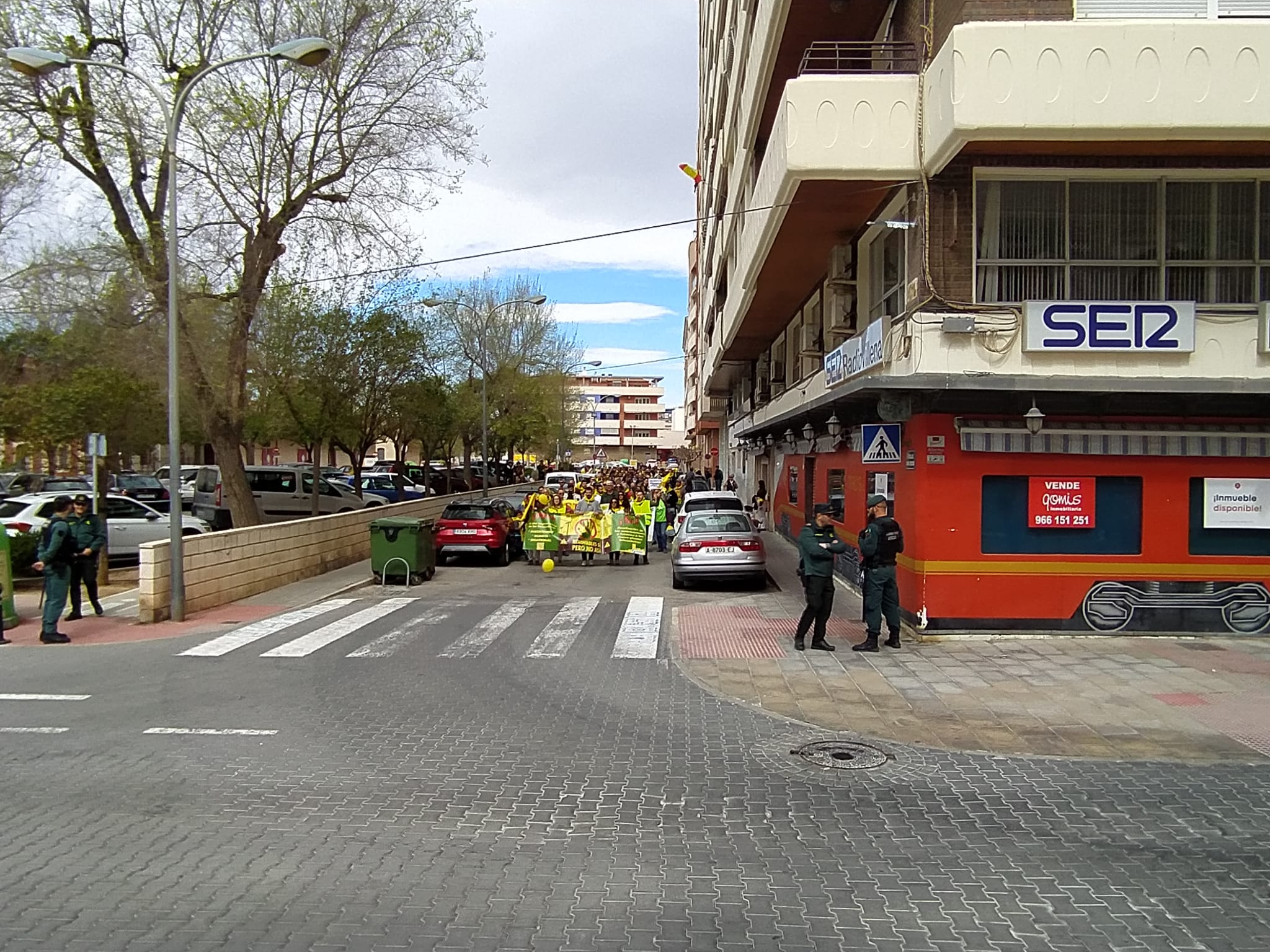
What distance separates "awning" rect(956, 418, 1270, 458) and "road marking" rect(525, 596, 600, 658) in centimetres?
547

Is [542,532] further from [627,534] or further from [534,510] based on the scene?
[627,534]

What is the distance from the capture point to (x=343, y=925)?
14.2 feet

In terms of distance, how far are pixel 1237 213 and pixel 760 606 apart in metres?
8.06

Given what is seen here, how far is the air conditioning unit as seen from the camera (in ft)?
60.2

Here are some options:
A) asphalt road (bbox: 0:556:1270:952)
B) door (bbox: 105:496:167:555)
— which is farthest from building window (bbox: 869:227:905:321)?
door (bbox: 105:496:167:555)

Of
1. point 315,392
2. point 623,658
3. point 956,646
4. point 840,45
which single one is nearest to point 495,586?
point 623,658

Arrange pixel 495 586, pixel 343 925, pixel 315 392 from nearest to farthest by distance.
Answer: pixel 343 925
pixel 495 586
pixel 315 392

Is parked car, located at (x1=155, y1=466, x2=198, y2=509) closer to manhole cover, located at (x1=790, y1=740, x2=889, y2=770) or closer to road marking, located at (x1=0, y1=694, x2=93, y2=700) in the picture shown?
road marking, located at (x1=0, y1=694, x2=93, y2=700)

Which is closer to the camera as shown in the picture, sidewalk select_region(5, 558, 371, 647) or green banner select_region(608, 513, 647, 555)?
sidewalk select_region(5, 558, 371, 647)

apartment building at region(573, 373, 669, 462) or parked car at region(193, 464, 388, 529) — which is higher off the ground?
apartment building at region(573, 373, 669, 462)

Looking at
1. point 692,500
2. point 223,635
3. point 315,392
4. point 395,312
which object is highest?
point 395,312

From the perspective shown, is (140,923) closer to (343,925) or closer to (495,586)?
(343,925)

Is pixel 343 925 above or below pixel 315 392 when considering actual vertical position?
below

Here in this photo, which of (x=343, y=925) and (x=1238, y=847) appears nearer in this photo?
(x=343, y=925)
